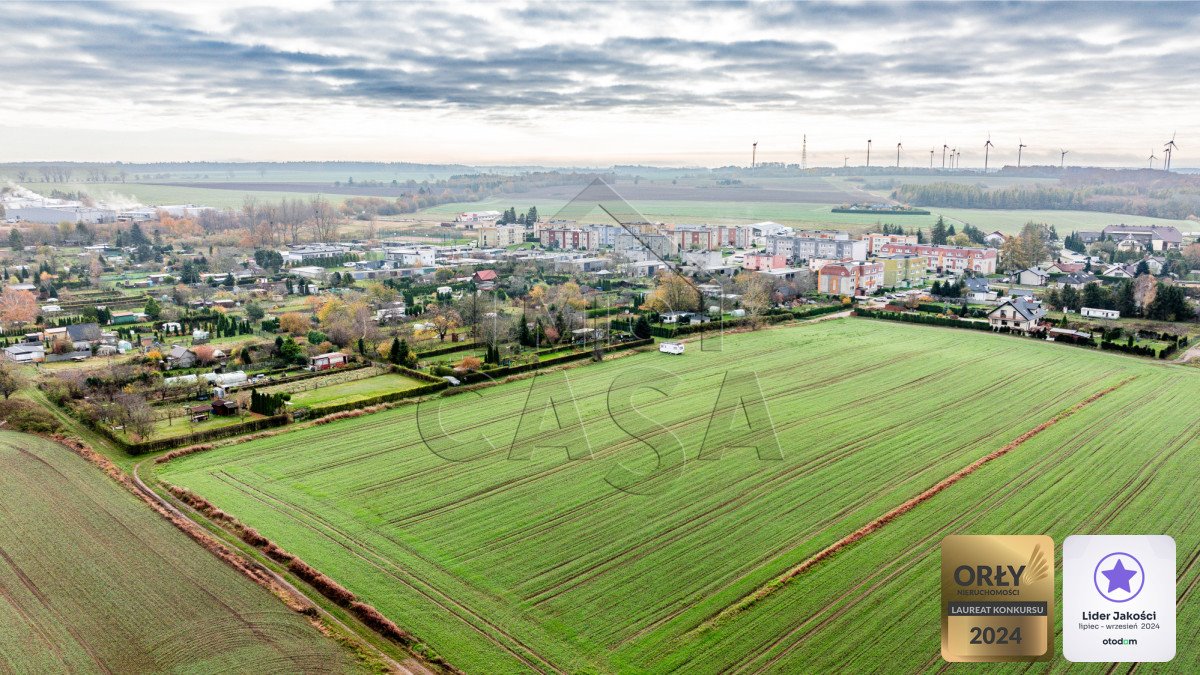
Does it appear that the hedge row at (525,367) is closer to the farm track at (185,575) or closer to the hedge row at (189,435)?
the hedge row at (189,435)

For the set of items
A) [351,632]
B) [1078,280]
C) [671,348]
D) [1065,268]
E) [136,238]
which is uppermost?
[136,238]

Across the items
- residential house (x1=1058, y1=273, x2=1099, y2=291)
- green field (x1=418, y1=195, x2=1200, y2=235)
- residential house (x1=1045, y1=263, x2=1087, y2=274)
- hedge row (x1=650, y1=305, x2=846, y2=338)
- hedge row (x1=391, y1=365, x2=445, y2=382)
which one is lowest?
hedge row (x1=391, y1=365, x2=445, y2=382)

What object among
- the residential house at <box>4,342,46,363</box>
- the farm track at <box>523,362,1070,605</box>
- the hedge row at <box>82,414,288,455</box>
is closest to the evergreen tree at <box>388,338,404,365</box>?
the hedge row at <box>82,414,288,455</box>

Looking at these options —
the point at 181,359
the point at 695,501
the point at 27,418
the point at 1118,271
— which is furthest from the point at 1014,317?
the point at 27,418

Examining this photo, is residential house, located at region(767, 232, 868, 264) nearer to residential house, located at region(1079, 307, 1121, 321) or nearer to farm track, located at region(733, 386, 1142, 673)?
residential house, located at region(1079, 307, 1121, 321)

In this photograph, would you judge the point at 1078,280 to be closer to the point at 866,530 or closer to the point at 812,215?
the point at 812,215

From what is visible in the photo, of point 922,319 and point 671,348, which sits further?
point 922,319
